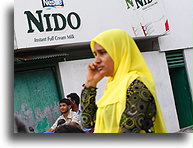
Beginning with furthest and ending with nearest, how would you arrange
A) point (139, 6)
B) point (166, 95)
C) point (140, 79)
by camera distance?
point (139, 6) < point (166, 95) < point (140, 79)

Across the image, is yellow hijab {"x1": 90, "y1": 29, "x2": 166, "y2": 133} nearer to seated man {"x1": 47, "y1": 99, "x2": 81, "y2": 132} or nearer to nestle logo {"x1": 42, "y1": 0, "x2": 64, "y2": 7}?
seated man {"x1": 47, "y1": 99, "x2": 81, "y2": 132}

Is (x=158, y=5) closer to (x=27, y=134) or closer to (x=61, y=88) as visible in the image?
(x=61, y=88)

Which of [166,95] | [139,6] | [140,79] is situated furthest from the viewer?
[139,6]

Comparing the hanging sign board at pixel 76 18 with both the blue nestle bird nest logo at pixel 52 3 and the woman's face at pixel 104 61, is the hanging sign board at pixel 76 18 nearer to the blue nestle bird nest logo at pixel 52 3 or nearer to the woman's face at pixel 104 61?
the blue nestle bird nest logo at pixel 52 3

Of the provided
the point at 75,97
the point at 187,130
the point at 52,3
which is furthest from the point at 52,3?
the point at 187,130

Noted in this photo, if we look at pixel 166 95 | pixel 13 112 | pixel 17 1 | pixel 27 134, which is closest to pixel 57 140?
pixel 27 134

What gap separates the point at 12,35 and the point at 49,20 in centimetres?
29

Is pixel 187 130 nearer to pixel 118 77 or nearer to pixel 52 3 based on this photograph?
pixel 118 77

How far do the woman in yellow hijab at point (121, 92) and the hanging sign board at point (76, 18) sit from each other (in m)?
0.72

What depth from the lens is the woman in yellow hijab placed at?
1380mm

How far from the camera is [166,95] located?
2.12 m

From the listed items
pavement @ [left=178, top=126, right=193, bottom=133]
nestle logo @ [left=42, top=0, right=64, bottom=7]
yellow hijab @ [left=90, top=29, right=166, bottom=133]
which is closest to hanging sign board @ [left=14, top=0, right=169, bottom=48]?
nestle logo @ [left=42, top=0, right=64, bottom=7]

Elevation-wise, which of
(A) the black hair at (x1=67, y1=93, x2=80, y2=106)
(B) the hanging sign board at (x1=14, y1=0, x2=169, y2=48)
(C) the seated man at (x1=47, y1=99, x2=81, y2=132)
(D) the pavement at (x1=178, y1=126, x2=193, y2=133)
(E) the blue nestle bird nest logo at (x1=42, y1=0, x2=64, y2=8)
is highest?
(E) the blue nestle bird nest logo at (x1=42, y1=0, x2=64, y2=8)

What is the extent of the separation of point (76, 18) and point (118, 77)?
946 mm
